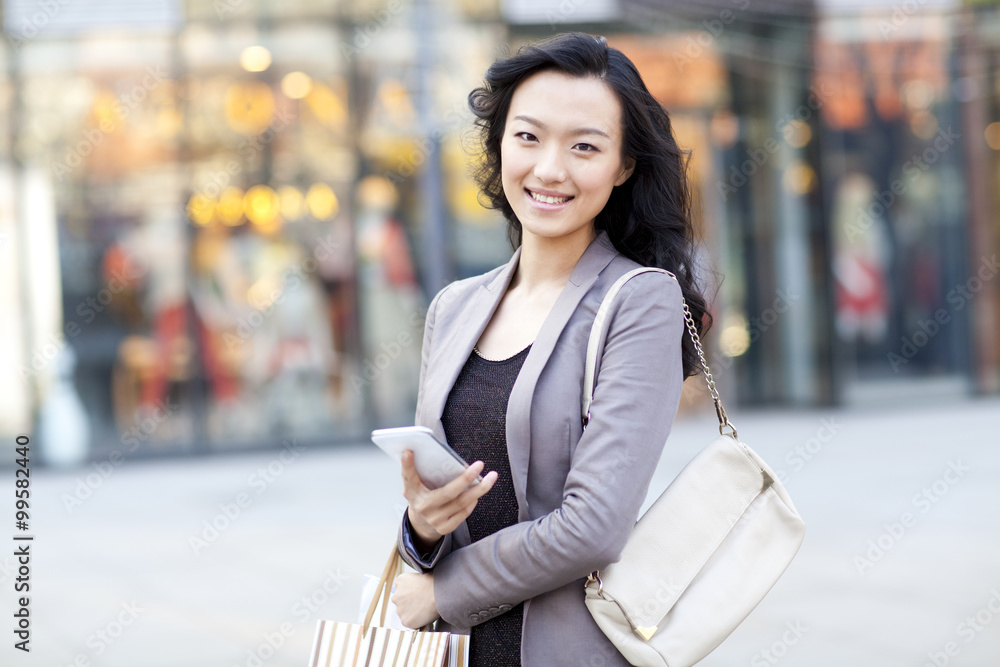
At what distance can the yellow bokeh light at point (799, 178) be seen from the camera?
11648mm

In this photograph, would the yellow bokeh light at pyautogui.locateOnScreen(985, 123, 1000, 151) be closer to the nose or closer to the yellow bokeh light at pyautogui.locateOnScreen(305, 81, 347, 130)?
the yellow bokeh light at pyautogui.locateOnScreen(305, 81, 347, 130)

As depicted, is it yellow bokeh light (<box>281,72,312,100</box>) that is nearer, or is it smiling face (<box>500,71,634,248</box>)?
smiling face (<box>500,71,634,248</box>)

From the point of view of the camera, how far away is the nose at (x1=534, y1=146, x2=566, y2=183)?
67.6 inches

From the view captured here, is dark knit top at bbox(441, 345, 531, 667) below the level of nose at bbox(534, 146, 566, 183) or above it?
below

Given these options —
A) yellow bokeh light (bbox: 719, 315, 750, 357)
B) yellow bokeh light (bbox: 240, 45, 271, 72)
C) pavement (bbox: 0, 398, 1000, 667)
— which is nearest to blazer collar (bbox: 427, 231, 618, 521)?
pavement (bbox: 0, 398, 1000, 667)

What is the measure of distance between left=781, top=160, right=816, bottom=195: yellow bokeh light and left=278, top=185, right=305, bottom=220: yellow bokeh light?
565 cm

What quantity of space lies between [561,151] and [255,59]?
9249 mm

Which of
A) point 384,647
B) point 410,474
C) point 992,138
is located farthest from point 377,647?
point 992,138

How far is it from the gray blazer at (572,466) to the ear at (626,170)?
0.14 meters

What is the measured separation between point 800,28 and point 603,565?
10.9 metres

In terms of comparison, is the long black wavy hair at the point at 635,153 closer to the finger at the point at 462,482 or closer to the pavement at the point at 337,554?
the finger at the point at 462,482

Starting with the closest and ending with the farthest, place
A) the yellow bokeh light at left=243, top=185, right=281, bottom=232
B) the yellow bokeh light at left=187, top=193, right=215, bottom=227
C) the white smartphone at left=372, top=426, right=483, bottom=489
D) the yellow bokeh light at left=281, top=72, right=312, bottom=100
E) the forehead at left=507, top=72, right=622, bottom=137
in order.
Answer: the white smartphone at left=372, top=426, right=483, bottom=489
the forehead at left=507, top=72, right=622, bottom=137
the yellow bokeh light at left=187, top=193, right=215, bottom=227
the yellow bokeh light at left=243, top=185, right=281, bottom=232
the yellow bokeh light at left=281, top=72, right=312, bottom=100

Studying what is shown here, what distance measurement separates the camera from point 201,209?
1009cm

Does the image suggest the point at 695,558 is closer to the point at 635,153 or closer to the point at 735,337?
the point at 635,153
